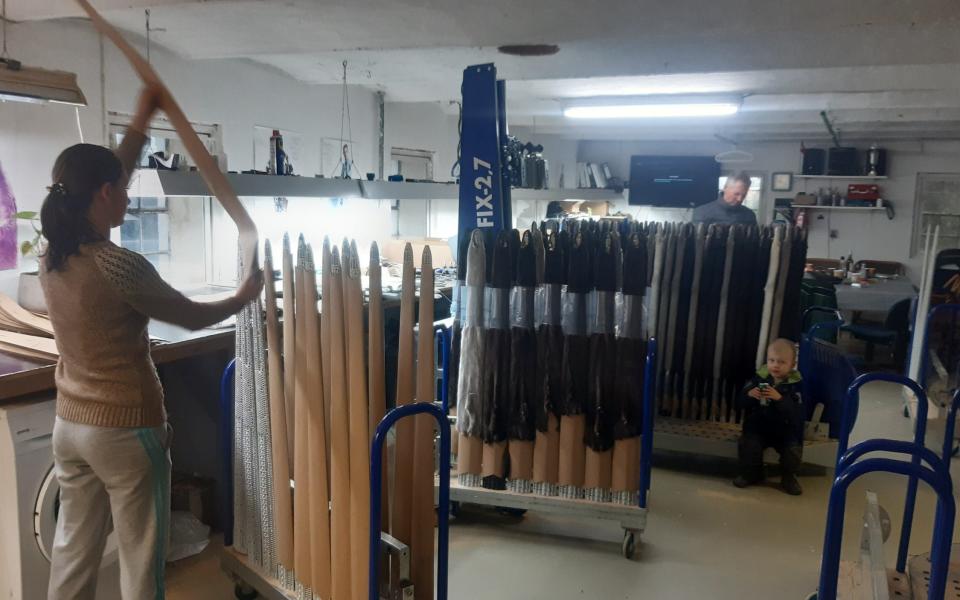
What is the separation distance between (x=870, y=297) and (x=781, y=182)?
314cm

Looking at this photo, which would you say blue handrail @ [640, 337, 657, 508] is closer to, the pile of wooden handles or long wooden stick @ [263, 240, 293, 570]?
the pile of wooden handles

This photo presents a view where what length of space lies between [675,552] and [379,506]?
6.10 feet

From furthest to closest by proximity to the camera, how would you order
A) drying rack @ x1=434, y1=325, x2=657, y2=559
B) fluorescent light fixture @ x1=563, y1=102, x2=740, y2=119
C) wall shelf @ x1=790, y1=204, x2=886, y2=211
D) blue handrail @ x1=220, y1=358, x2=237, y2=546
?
1. wall shelf @ x1=790, y1=204, x2=886, y2=211
2. fluorescent light fixture @ x1=563, y1=102, x2=740, y2=119
3. drying rack @ x1=434, y1=325, x2=657, y2=559
4. blue handrail @ x1=220, y1=358, x2=237, y2=546

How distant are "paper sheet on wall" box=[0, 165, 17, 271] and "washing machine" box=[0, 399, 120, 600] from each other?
1.15 meters

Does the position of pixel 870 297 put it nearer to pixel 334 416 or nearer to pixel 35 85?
pixel 334 416

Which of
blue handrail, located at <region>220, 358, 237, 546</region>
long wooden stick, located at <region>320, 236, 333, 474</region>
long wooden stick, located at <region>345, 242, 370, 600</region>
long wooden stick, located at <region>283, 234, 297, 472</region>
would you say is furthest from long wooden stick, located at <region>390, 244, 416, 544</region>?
blue handrail, located at <region>220, 358, 237, 546</region>

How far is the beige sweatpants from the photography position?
6.91 feet

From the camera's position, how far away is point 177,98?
425cm

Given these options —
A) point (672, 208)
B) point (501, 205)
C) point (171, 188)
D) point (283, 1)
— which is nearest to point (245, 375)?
point (171, 188)

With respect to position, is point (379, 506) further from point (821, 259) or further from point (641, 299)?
point (821, 259)

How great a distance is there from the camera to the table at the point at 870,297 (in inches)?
261

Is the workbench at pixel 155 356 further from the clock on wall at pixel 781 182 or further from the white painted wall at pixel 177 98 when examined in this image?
the clock on wall at pixel 781 182

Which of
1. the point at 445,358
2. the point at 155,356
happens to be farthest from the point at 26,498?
the point at 445,358

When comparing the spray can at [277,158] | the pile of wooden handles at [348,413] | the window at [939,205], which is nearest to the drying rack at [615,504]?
the pile of wooden handles at [348,413]
